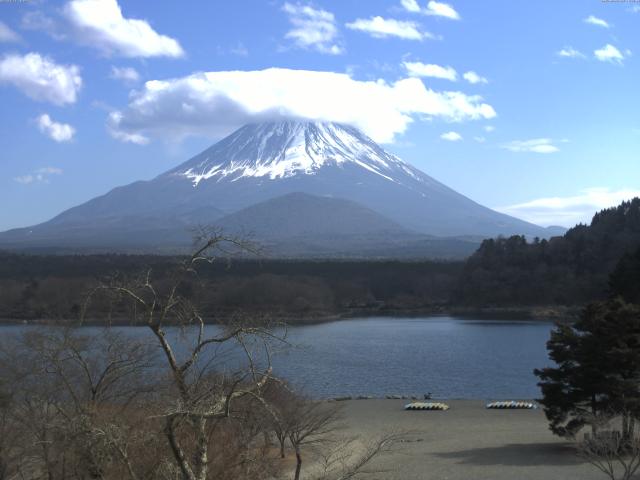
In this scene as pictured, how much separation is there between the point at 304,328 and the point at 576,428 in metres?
31.9

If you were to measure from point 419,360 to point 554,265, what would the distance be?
2980 centimetres

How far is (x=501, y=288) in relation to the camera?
56062 mm

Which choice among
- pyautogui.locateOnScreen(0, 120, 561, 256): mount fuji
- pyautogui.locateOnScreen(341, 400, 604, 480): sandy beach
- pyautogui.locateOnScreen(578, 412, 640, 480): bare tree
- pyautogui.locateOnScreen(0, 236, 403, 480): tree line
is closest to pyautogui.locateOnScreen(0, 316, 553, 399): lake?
pyautogui.locateOnScreen(341, 400, 604, 480): sandy beach

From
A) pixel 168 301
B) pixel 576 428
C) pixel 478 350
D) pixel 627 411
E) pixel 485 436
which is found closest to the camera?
pixel 168 301

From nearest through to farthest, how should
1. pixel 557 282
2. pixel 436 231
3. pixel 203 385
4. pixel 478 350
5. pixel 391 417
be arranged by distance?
pixel 203 385 → pixel 391 417 → pixel 478 350 → pixel 557 282 → pixel 436 231

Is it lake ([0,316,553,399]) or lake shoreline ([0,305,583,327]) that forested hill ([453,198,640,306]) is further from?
lake ([0,316,553,399])

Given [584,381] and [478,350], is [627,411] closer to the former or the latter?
[584,381]

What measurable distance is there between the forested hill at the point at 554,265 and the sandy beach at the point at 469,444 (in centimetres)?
3473

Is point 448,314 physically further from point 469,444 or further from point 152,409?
point 152,409

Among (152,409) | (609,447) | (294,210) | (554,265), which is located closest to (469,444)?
(609,447)

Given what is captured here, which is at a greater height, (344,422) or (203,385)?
(203,385)

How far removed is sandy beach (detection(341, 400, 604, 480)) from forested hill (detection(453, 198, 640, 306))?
34.7 m

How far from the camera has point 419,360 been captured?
28719 millimetres

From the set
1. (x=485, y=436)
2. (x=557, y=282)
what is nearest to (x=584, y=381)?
(x=485, y=436)
